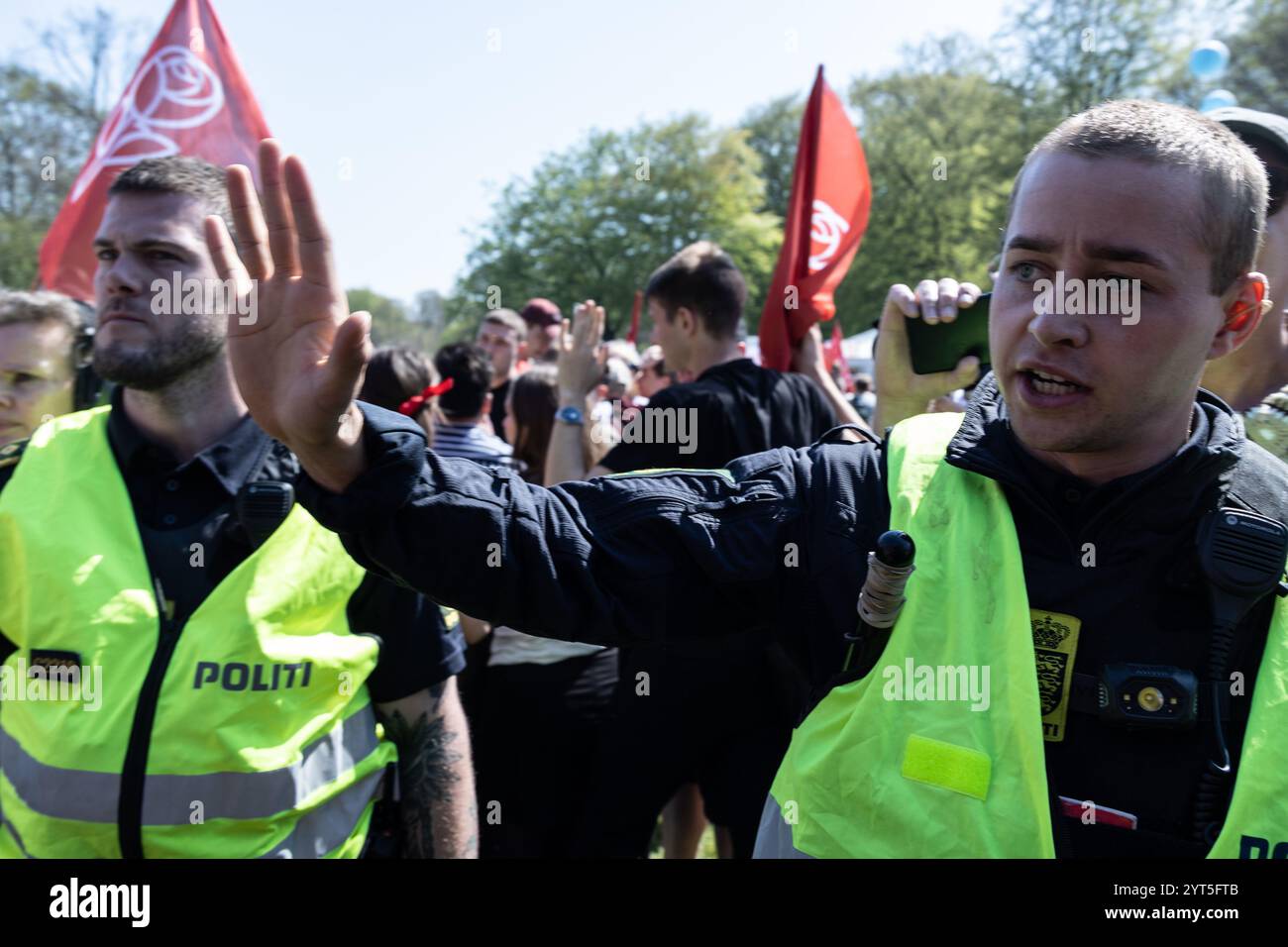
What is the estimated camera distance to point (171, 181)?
8.72 feet

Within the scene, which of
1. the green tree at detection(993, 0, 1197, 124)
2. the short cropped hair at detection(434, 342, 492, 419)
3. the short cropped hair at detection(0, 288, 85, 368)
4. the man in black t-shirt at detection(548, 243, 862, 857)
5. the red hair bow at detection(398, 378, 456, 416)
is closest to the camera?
the short cropped hair at detection(0, 288, 85, 368)

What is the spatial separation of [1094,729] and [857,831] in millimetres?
346

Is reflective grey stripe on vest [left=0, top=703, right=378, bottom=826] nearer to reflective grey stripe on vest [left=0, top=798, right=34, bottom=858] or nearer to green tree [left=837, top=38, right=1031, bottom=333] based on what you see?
reflective grey stripe on vest [left=0, top=798, right=34, bottom=858]

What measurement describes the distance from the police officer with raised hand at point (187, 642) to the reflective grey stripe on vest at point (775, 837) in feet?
3.35

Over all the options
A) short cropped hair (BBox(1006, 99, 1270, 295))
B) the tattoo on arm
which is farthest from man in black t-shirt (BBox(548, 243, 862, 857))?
short cropped hair (BBox(1006, 99, 1270, 295))

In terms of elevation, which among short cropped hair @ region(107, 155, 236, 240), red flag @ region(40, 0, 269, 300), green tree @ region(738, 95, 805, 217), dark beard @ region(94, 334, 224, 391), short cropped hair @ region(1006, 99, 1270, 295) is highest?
green tree @ region(738, 95, 805, 217)

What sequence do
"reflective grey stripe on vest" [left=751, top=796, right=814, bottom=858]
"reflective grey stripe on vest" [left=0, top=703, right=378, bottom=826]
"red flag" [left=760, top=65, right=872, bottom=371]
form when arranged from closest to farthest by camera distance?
"reflective grey stripe on vest" [left=751, top=796, right=814, bottom=858], "reflective grey stripe on vest" [left=0, top=703, right=378, bottom=826], "red flag" [left=760, top=65, right=872, bottom=371]

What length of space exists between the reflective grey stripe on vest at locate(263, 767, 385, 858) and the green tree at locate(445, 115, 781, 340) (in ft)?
96.2

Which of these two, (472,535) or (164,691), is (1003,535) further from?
(164,691)

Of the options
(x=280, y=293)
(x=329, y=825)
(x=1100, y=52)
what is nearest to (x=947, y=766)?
(x=280, y=293)

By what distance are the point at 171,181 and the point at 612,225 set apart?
31.1 metres

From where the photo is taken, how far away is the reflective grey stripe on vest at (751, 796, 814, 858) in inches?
58.0

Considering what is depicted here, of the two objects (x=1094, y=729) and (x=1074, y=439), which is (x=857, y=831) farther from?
(x=1074, y=439)
